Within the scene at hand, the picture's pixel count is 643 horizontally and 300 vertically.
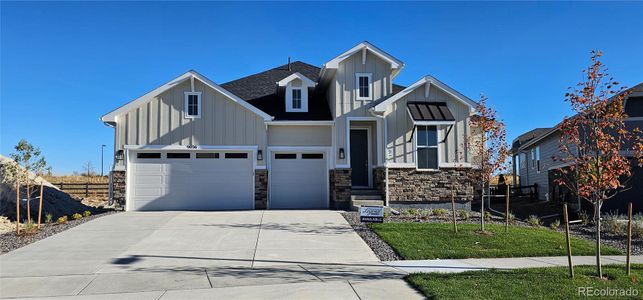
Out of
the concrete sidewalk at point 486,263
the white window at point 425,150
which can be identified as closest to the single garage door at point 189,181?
the white window at point 425,150

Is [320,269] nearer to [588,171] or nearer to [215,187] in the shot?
[588,171]

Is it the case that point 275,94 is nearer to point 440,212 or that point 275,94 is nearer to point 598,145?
point 440,212

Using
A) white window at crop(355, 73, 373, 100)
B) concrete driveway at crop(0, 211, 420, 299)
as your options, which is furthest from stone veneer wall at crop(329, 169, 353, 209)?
concrete driveway at crop(0, 211, 420, 299)

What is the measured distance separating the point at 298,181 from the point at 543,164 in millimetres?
13389

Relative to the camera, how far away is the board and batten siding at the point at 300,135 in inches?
688

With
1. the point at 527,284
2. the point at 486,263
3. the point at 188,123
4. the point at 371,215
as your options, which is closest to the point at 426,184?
the point at 371,215

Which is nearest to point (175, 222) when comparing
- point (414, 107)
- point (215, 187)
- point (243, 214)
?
point (243, 214)

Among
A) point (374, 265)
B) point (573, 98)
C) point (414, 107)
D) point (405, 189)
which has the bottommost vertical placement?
point (374, 265)

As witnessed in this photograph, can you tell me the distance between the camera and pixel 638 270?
776 centimetres

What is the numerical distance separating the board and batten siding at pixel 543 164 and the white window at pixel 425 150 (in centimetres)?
644

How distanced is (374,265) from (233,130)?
32.5ft

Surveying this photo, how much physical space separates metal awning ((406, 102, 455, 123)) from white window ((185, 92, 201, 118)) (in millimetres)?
7522

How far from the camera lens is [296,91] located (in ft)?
59.5

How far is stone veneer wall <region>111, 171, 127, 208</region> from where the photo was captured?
1627cm
